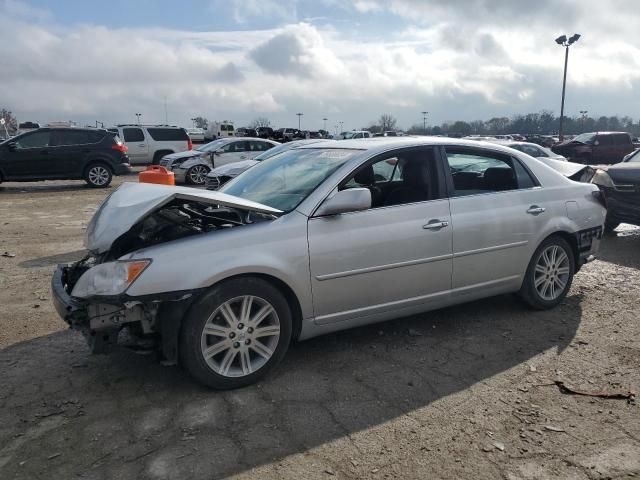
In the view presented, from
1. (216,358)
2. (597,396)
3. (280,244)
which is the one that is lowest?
(597,396)

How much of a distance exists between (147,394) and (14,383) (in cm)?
97

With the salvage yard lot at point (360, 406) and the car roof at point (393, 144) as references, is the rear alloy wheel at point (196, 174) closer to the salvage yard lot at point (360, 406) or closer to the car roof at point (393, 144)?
the salvage yard lot at point (360, 406)

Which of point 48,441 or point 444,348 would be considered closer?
point 48,441

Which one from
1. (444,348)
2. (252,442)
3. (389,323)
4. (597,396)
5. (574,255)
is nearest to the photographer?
(252,442)

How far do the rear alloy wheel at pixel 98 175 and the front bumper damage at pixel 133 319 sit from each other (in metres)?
13.5

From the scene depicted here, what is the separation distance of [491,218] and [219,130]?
176 ft

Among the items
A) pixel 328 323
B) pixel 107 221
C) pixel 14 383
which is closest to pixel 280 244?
pixel 328 323

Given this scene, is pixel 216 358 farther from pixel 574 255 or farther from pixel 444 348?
pixel 574 255

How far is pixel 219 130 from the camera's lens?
182ft

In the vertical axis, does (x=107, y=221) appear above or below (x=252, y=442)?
above

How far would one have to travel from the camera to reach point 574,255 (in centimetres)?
505

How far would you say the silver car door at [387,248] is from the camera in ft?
12.1

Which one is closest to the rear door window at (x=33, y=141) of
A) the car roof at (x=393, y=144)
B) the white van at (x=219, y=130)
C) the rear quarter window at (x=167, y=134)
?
the rear quarter window at (x=167, y=134)

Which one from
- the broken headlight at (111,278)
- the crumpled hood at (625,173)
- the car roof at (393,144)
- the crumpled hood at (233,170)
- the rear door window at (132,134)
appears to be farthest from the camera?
the rear door window at (132,134)
